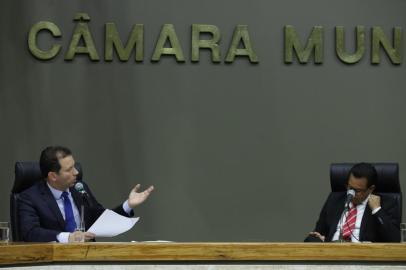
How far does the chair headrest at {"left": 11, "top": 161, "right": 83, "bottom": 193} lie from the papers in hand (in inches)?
28.2

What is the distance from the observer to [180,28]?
5711 mm

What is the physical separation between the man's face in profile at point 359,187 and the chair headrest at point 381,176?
8cm

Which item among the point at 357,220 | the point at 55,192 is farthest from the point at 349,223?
the point at 55,192

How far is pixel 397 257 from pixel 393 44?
315 cm

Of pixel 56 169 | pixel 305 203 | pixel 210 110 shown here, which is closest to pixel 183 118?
pixel 210 110

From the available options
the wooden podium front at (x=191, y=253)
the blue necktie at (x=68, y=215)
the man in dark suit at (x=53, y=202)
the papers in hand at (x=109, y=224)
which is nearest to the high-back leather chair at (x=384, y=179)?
the man in dark suit at (x=53, y=202)

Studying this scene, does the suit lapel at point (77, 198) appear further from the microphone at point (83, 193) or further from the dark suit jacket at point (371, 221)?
the dark suit jacket at point (371, 221)

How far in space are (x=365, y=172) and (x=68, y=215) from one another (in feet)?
5.57

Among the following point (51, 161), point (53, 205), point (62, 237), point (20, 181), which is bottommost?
point (62, 237)

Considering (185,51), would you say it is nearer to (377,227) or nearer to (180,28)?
(180,28)

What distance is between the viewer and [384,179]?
4.72m

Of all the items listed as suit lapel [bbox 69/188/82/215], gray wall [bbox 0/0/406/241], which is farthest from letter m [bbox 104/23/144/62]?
suit lapel [bbox 69/188/82/215]

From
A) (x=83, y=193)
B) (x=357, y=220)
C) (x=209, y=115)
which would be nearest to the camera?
(x=83, y=193)

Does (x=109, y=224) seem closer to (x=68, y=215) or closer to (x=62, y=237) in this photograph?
(x=62, y=237)
